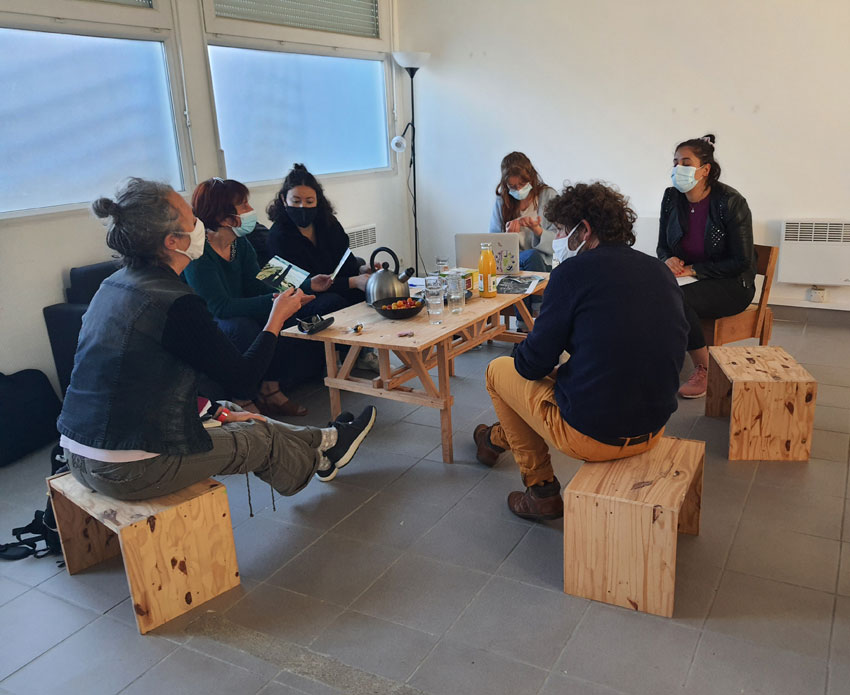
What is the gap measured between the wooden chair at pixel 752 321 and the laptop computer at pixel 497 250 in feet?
3.26

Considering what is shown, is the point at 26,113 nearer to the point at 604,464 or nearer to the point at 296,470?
the point at 296,470

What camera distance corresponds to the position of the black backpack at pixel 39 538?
2439 millimetres

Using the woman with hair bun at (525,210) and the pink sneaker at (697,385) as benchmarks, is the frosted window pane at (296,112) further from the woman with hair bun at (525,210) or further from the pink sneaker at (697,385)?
the pink sneaker at (697,385)

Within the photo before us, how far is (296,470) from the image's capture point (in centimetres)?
254

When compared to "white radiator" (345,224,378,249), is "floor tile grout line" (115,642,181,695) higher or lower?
lower

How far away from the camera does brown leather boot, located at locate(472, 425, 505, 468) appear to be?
2.91 meters

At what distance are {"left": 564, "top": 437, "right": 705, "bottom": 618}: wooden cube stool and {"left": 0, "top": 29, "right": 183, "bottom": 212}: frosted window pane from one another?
9.84 ft

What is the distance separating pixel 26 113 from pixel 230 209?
1.22 m

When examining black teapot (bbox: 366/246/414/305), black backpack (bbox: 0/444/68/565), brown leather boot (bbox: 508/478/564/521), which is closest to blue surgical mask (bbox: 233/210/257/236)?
black teapot (bbox: 366/246/414/305)

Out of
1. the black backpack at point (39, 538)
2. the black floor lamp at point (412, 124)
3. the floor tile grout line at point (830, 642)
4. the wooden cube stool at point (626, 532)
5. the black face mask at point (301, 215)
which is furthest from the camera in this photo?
the black floor lamp at point (412, 124)

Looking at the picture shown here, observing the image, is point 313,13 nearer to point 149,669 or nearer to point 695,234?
point 695,234

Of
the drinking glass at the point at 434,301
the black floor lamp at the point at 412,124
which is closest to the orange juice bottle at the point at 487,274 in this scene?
the drinking glass at the point at 434,301

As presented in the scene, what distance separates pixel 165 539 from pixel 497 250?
231 centimetres

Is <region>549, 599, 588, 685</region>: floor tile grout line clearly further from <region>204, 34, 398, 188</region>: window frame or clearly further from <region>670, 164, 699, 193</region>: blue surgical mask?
<region>204, 34, 398, 188</region>: window frame
